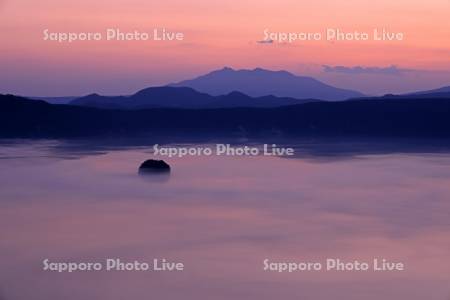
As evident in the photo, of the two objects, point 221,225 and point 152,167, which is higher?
point 152,167

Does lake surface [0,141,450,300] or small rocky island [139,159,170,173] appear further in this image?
small rocky island [139,159,170,173]

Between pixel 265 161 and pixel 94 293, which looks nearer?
pixel 94 293

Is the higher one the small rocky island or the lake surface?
the small rocky island

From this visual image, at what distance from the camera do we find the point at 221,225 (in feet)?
41.3

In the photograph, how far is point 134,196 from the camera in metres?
15.9

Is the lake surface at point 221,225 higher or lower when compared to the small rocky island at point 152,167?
lower

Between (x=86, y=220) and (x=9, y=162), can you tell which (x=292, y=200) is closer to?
(x=86, y=220)

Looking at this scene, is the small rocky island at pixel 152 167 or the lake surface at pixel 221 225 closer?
the lake surface at pixel 221 225

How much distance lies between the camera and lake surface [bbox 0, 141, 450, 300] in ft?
27.7

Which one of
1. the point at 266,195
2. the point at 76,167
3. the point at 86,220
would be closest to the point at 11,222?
the point at 86,220

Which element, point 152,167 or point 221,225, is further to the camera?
point 152,167

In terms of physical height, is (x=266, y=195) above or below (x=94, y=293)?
above

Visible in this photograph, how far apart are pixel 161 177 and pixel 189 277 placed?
9.47 m

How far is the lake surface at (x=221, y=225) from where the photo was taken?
27.7 ft
